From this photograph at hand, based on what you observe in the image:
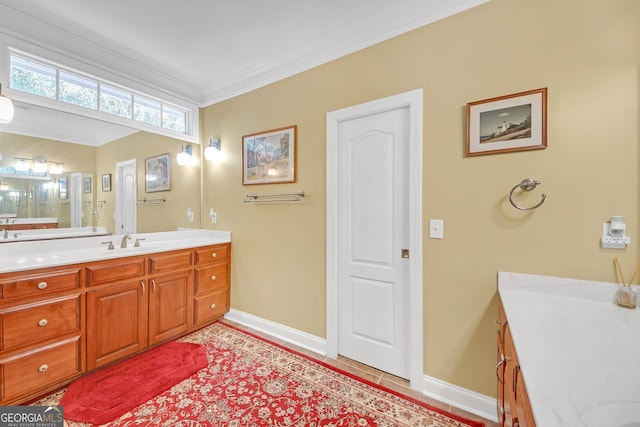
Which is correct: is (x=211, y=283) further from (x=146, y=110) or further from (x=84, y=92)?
(x=84, y=92)

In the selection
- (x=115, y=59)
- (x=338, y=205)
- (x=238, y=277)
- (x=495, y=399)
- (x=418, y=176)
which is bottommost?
(x=495, y=399)

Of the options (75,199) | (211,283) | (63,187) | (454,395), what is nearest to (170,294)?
(211,283)

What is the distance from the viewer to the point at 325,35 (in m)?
2.09

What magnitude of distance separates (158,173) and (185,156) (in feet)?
1.16

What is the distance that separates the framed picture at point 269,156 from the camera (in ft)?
7.92

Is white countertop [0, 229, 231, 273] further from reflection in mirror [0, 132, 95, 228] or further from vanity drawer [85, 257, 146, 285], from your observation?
reflection in mirror [0, 132, 95, 228]

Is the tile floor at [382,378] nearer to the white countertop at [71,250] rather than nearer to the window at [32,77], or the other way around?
the white countertop at [71,250]

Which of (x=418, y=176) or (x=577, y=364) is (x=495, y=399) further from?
(x=418, y=176)

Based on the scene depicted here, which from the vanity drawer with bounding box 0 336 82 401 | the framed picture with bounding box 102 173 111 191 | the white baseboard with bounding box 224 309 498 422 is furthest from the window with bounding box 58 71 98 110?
the white baseboard with bounding box 224 309 498 422

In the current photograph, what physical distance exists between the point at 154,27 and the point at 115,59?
0.62m

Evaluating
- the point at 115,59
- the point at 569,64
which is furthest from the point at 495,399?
the point at 115,59

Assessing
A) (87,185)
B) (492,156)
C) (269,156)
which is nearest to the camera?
(492,156)

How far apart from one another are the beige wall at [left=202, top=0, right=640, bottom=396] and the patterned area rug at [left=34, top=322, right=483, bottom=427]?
322mm

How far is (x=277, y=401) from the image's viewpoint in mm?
1701
